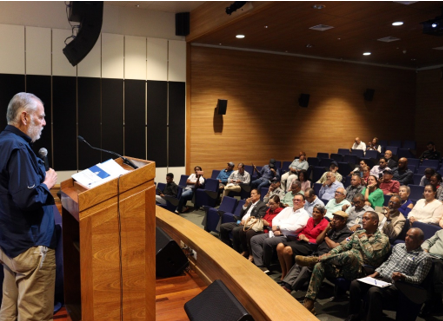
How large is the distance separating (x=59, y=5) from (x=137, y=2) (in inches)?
64.1

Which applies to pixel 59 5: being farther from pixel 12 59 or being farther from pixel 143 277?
pixel 143 277

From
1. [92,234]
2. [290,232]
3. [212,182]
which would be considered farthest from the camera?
[212,182]

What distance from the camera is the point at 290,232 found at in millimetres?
4688

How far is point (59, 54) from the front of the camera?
27.7 feet

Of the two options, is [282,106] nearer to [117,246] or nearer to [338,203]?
[338,203]

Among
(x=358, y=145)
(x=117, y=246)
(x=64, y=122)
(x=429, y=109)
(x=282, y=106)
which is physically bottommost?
(x=117, y=246)

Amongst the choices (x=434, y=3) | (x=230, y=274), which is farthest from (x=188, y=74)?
(x=230, y=274)

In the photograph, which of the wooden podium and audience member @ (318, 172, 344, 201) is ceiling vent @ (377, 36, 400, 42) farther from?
the wooden podium

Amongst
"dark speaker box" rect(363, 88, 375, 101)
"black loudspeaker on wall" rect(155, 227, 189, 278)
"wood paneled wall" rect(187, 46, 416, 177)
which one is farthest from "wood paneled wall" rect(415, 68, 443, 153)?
"black loudspeaker on wall" rect(155, 227, 189, 278)

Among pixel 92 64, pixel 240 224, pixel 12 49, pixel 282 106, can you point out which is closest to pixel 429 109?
pixel 282 106

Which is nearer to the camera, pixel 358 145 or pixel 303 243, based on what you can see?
pixel 303 243

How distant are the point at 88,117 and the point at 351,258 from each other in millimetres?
6943

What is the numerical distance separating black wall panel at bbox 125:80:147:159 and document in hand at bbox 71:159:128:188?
7652 millimetres

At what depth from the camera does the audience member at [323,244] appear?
12.9 ft
